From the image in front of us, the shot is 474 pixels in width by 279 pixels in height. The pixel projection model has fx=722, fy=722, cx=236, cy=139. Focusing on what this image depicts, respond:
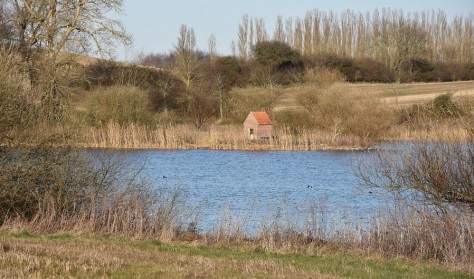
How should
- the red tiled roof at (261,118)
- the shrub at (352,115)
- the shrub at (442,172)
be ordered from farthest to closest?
1. the red tiled roof at (261,118)
2. the shrub at (352,115)
3. the shrub at (442,172)

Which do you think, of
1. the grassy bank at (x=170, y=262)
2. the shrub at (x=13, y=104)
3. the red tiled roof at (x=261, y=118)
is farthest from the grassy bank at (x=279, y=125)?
the grassy bank at (x=170, y=262)

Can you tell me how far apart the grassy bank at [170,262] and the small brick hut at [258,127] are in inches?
1189

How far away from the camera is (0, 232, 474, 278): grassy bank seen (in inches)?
359

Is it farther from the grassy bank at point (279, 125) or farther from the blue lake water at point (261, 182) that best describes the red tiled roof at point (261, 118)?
the blue lake water at point (261, 182)

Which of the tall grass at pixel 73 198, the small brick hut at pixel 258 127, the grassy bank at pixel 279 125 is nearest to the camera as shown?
the tall grass at pixel 73 198

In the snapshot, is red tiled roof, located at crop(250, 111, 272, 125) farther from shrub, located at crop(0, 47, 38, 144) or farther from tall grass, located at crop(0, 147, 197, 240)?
shrub, located at crop(0, 47, 38, 144)

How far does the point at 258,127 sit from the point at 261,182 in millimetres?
16078

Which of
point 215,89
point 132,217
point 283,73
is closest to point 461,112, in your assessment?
point 132,217

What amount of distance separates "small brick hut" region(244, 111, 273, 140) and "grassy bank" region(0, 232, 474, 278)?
30200 millimetres

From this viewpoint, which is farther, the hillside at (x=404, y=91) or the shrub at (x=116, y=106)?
the hillside at (x=404, y=91)

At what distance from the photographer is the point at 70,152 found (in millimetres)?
16500

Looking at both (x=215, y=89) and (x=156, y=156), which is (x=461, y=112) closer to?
(x=156, y=156)

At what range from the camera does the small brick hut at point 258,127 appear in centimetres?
4403

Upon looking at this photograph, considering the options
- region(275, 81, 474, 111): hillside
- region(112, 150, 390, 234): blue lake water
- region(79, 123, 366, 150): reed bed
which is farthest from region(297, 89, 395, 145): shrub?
region(275, 81, 474, 111): hillside
